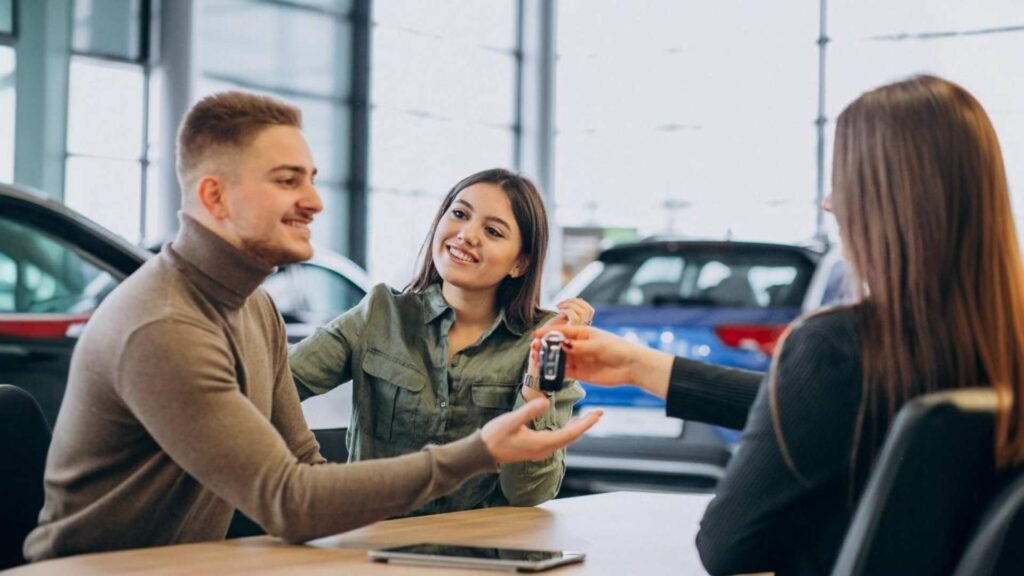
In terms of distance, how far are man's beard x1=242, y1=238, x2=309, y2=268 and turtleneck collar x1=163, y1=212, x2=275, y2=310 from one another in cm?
2

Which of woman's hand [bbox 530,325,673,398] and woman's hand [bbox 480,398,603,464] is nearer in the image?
woman's hand [bbox 480,398,603,464]

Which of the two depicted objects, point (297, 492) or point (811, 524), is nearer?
point (811, 524)

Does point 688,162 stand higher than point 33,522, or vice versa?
point 688,162

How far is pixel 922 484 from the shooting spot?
1.58 m

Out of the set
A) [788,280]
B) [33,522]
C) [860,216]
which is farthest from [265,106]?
[788,280]

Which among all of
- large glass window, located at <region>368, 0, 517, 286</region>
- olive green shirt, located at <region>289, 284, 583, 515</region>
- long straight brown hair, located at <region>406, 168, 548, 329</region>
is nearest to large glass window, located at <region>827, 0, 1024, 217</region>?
large glass window, located at <region>368, 0, 517, 286</region>

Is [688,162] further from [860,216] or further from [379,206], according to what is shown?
[860,216]

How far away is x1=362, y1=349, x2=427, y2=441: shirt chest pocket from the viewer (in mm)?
3305

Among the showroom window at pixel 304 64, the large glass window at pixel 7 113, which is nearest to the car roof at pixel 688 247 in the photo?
the large glass window at pixel 7 113

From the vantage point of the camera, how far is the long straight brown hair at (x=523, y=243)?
11.5 ft

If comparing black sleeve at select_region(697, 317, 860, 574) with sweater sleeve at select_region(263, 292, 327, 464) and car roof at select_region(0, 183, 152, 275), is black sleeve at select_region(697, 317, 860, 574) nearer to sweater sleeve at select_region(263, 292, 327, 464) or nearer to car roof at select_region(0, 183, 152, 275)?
sweater sleeve at select_region(263, 292, 327, 464)

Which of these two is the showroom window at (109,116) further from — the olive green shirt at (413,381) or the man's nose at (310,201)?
the man's nose at (310,201)

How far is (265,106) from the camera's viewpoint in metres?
2.51

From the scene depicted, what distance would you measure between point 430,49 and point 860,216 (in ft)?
58.4
